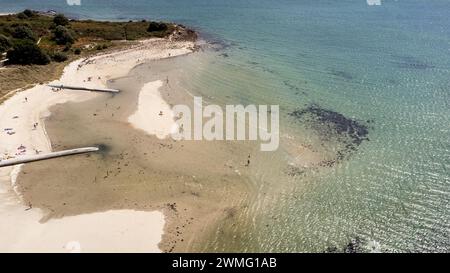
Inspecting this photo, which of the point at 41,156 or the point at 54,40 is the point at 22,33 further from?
the point at 41,156

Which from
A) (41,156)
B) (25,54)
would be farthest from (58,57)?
(41,156)

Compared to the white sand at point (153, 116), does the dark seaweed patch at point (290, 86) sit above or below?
above

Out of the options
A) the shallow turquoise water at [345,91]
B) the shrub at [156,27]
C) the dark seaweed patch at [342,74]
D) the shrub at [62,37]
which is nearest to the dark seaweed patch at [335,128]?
the shallow turquoise water at [345,91]

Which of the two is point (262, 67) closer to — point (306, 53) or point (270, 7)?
point (306, 53)

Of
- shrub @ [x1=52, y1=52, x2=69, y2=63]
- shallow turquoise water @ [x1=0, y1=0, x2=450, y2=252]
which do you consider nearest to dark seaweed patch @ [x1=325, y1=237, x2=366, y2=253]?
shallow turquoise water @ [x1=0, y1=0, x2=450, y2=252]

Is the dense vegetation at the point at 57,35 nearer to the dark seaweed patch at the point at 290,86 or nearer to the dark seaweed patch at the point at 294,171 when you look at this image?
the dark seaweed patch at the point at 290,86
